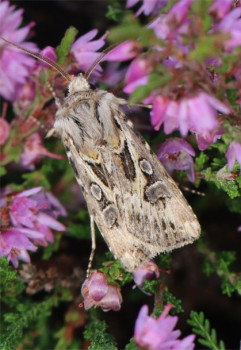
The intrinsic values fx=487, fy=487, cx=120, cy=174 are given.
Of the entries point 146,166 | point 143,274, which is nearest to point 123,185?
point 146,166

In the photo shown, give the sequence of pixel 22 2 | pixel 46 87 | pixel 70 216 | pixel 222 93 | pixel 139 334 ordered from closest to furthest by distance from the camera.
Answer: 1. pixel 222 93
2. pixel 139 334
3. pixel 46 87
4. pixel 70 216
5. pixel 22 2

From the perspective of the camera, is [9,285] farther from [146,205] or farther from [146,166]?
[146,166]

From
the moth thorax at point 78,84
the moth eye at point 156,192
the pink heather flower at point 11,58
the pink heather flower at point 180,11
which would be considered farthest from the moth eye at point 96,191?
the pink heather flower at point 180,11

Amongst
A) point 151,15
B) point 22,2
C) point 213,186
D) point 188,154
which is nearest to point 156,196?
point 188,154

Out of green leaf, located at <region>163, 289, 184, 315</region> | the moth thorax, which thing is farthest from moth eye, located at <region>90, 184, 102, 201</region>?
green leaf, located at <region>163, 289, 184, 315</region>

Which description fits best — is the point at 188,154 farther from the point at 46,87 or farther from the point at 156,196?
the point at 46,87

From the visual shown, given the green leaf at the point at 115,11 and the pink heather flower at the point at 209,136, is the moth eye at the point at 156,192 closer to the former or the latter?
the pink heather flower at the point at 209,136

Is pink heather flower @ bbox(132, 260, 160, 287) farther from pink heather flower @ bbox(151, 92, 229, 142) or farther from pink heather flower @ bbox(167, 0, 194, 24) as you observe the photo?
pink heather flower @ bbox(167, 0, 194, 24)
